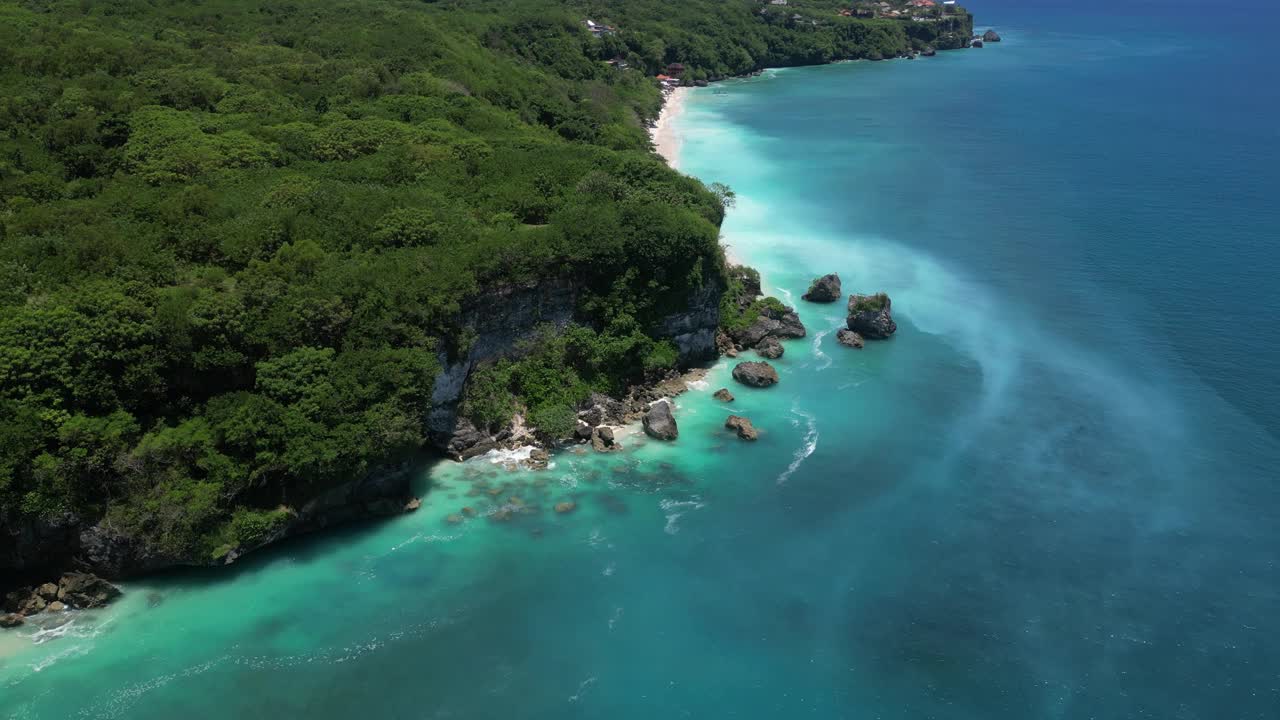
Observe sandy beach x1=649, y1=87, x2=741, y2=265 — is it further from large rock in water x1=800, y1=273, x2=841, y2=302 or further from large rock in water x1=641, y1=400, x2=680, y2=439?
large rock in water x1=641, y1=400, x2=680, y2=439

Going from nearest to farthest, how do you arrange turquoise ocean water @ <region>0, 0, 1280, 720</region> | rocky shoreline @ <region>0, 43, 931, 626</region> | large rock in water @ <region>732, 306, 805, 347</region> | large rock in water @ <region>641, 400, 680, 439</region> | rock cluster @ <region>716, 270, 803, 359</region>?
turquoise ocean water @ <region>0, 0, 1280, 720</region> < rocky shoreline @ <region>0, 43, 931, 626</region> < large rock in water @ <region>641, 400, 680, 439</region> < rock cluster @ <region>716, 270, 803, 359</region> < large rock in water @ <region>732, 306, 805, 347</region>

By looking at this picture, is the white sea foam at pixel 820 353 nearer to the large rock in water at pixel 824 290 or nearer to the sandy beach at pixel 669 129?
the large rock in water at pixel 824 290

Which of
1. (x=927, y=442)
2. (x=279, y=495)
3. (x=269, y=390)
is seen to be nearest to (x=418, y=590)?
(x=279, y=495)

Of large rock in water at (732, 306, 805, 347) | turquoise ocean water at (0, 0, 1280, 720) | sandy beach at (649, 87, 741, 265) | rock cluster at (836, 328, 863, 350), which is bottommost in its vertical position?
turquoise ocean water at (0, 0, 1280, 720)

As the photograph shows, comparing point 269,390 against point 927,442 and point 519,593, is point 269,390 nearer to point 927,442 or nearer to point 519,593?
point 519,593

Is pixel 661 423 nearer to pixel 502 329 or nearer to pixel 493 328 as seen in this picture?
pixel 502 329

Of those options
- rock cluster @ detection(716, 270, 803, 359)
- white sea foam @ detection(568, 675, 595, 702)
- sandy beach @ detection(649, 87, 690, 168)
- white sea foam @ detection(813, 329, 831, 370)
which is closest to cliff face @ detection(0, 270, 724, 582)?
rock cluster @ detection(716, 270, 803, 359)
